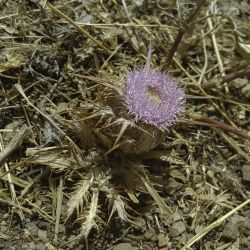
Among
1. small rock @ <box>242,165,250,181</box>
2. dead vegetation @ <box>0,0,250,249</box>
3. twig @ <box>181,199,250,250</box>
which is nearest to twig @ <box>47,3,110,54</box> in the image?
dead vegetation @ <box>0,0,250,249</box>

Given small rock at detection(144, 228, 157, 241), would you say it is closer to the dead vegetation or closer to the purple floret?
the dead vegetation

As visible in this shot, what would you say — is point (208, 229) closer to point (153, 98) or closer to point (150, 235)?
point (150, 235)

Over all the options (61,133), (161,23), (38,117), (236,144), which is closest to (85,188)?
(61,133)

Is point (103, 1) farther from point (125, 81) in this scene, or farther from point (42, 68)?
point (125, 81)

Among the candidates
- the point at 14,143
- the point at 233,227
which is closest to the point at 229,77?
the point at 233,227

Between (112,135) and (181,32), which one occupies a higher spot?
(181,32)

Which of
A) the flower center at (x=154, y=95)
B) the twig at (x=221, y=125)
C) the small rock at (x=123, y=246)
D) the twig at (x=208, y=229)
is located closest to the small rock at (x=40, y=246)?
the small rock at (x=123, y=246)

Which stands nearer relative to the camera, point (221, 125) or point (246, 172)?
point (221, 125)
